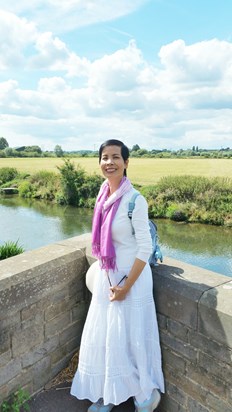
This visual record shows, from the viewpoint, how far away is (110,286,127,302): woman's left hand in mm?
2035

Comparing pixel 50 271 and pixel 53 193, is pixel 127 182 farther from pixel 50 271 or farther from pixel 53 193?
pixel 53 193

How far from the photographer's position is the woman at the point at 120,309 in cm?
204

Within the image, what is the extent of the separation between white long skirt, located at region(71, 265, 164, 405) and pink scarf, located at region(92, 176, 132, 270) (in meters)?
0.11

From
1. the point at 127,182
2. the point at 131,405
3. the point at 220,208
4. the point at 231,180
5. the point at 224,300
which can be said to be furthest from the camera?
the point at 231,180

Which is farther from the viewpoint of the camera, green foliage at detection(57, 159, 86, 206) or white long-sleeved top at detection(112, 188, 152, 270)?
green foliage at detection(57, 159, 86, 206)

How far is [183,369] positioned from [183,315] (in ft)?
1.21

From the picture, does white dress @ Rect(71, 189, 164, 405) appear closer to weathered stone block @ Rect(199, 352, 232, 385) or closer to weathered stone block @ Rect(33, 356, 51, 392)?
weathered stone block @ Rect(199, 352, 232, 385)

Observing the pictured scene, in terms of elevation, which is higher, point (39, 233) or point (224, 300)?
point (224, 300)

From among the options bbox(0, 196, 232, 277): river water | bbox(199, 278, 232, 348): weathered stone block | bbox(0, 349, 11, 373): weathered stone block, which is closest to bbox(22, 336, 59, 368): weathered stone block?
bbox(0, 349, 11, 373): weathered stone block

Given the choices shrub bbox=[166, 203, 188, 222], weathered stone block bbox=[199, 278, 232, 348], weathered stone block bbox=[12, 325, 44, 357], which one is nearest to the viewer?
weathered stone block bbox=[199, 278, 232, 348]

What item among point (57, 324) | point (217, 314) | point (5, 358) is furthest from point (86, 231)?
point (217, 314)

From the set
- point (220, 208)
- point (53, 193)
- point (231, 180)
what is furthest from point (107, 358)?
point (53, 193)

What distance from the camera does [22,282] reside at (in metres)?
2.22

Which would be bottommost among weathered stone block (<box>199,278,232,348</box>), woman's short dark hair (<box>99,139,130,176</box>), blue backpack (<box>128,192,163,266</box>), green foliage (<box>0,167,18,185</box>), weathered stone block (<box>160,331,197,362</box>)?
green foliage (<box>0,167,18,185</box>)
